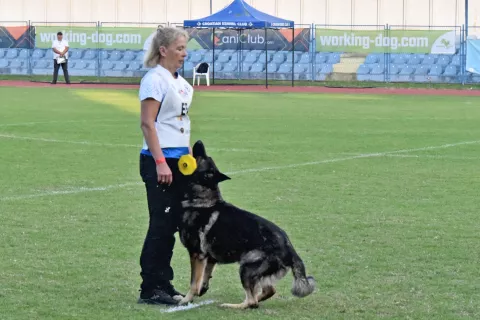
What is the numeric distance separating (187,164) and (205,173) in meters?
0.15

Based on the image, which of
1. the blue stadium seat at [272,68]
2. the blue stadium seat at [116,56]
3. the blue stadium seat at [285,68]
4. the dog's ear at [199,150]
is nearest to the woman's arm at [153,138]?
the dog's ear at [199,150]

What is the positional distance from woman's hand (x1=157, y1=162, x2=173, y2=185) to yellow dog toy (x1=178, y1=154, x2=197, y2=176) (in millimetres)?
89

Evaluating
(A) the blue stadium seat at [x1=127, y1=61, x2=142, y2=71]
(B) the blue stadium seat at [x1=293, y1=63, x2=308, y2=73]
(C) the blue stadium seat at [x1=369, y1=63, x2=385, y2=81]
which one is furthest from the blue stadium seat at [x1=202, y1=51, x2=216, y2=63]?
(C) the blue stadium seat at [x1=369, y1=63, x2=385, y2=81]

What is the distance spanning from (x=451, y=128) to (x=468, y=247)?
13.5m

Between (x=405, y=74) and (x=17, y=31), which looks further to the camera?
(x=17, y=31)

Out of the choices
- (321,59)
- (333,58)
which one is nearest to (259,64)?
(321,59)

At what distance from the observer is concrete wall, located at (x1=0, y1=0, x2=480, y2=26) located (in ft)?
181

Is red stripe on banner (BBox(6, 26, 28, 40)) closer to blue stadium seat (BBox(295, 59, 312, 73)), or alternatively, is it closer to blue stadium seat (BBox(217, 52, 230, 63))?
blue stadium seat (BBox(217, 52, 230, 63))

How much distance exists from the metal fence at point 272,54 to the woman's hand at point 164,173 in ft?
113

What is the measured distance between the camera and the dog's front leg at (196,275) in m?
7.27

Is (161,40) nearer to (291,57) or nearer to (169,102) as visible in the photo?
(169,102)

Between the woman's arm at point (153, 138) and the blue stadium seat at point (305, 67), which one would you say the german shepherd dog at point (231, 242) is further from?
the blue stadium seat at point (305, 67)

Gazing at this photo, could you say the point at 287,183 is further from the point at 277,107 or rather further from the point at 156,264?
the point at 277,107

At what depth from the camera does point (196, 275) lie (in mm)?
7328
